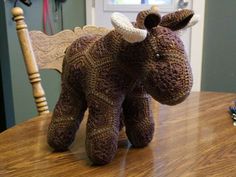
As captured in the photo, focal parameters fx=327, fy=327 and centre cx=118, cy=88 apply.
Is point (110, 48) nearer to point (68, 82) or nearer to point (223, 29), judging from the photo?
point (68, 82)

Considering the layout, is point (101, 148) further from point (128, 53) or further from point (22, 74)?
point (22, 74)

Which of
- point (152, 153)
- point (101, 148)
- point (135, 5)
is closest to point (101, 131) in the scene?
point (101, 148)

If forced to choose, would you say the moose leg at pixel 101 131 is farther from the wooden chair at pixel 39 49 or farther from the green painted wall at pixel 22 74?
the green painted wall at pixel 22 74

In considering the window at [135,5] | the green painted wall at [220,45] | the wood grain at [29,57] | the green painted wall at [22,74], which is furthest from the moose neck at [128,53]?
the window at [135,5]

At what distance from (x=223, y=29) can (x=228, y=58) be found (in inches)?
7.5

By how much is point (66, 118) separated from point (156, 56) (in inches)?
9.0

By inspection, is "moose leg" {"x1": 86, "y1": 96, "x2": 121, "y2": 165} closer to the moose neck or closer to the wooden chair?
the moose neck

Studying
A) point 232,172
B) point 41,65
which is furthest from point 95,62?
point 41,65

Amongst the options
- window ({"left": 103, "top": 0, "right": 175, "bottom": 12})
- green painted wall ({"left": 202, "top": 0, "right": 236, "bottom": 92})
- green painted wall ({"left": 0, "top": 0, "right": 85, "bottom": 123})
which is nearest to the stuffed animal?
green painted wall ({"left": 0, "top": 0, "right": 85, "bottom": 123})

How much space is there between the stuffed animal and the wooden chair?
0.39 metres

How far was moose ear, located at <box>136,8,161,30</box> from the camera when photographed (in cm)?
A: 54

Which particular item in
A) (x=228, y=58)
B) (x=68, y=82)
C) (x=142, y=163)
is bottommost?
(x=228, y=58)

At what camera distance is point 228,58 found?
2.14 meters

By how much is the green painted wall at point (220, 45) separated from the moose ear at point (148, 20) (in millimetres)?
1693
